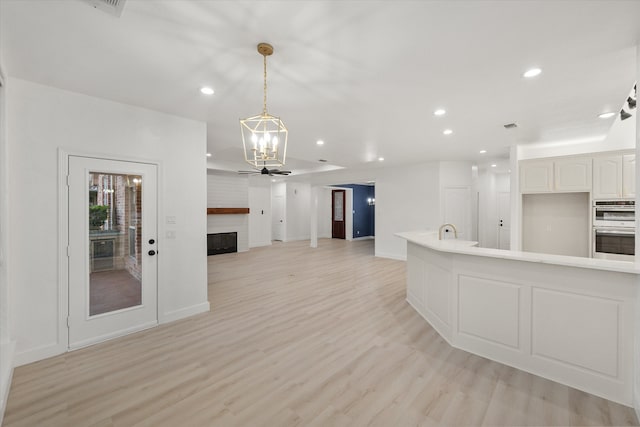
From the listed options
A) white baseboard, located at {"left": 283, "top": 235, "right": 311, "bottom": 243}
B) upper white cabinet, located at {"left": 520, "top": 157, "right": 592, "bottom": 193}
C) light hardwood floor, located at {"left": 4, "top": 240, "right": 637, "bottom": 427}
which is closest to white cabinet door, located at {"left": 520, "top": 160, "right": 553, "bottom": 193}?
upper white cabinet, located at {"left": 520, "top": 157, "right": 592, "bottom": 193}

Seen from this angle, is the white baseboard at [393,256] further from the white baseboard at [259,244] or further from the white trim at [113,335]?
the white trim at [113,335]

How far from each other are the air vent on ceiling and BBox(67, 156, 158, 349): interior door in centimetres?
196

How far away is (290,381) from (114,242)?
2.60 meters

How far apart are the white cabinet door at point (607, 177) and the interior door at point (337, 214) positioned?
882 centimetres

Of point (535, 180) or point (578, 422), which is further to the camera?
point (535, 180)

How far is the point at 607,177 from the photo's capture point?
4.55m

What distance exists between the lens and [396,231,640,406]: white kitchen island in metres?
2.13

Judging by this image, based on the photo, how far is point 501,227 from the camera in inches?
309

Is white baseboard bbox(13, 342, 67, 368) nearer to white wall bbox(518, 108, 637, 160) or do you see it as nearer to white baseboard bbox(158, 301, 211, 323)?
white baseboard bbox(158, 301, 211, 323)

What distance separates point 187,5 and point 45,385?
3.23 metres

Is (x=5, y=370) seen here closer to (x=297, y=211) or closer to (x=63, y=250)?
(x=63, y=250)

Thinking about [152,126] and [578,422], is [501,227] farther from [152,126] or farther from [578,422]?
[152,126]

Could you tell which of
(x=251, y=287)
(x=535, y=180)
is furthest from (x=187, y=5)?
(x=535, y=180)

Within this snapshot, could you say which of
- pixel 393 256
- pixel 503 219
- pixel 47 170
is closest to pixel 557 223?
pixel 503 219
